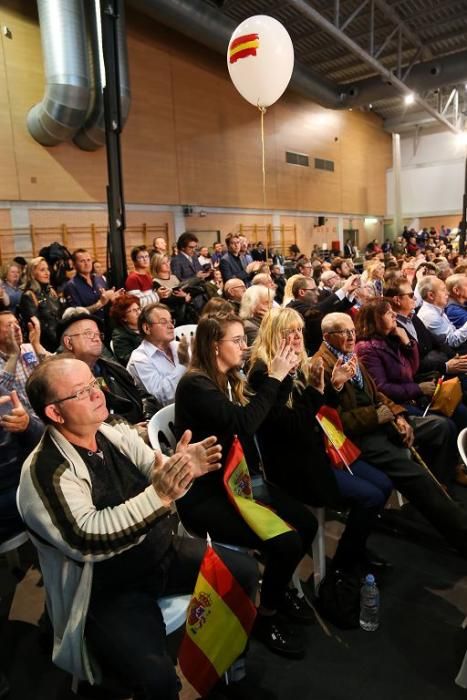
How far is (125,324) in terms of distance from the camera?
10.00 ft

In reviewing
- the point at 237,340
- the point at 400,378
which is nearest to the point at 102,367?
the point at 237,340

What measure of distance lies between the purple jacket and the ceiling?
7077mm

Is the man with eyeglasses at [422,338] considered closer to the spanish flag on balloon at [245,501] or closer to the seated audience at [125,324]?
the seated audience at [125,324]

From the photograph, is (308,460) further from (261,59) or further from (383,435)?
(261,59)

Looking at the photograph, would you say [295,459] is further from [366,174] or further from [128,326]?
[366,174]

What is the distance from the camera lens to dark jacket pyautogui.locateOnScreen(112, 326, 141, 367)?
2941 mm

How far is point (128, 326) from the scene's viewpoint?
304 centimetres

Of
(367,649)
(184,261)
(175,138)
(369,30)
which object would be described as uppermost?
(369,30)

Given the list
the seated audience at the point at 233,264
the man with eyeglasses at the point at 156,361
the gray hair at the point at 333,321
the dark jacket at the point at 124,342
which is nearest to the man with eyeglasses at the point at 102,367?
the man with eyeglasses at the point at 156,361

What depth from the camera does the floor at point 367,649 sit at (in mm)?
1516

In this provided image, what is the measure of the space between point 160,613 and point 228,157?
11.0 meters

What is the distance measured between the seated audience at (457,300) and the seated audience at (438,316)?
9 centimetres

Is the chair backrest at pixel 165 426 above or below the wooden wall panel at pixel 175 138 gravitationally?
below

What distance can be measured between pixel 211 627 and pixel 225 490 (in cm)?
47
